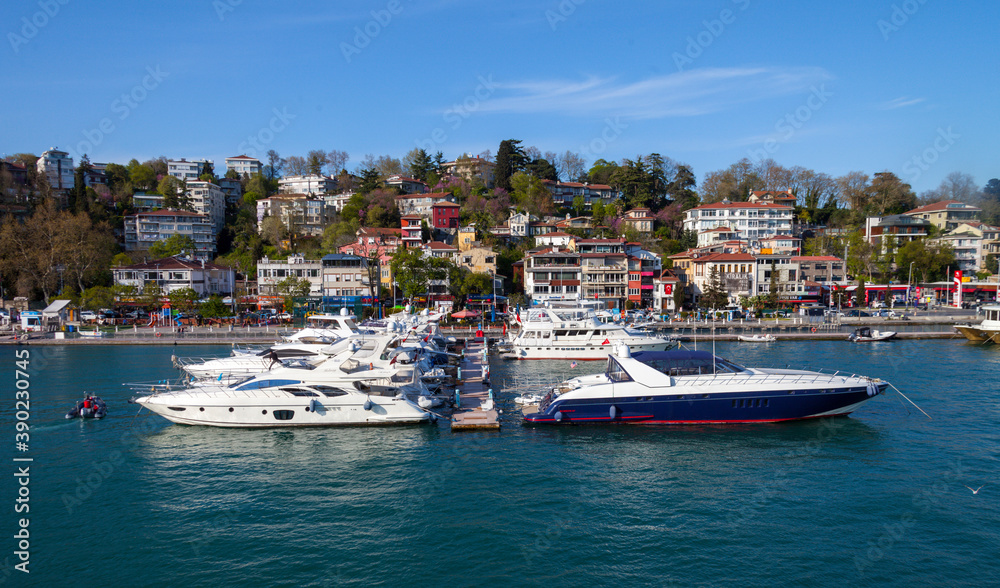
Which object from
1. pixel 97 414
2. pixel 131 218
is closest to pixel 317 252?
pixel 131 218

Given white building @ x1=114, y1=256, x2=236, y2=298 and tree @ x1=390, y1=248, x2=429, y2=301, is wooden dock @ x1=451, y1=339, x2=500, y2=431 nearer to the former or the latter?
tree @ x1=390, y1=248, x2=429, y2=301

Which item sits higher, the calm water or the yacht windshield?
the yacht windshield

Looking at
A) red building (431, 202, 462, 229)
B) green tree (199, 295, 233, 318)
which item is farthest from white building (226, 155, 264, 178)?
green tree (199, 295, 233, 318)

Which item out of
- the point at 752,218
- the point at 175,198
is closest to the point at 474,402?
the point at 752,218

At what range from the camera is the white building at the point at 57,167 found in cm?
9300

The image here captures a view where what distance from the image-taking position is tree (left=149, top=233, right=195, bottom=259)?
7181 centimetres

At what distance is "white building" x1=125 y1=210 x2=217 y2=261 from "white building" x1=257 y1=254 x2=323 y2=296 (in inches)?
731

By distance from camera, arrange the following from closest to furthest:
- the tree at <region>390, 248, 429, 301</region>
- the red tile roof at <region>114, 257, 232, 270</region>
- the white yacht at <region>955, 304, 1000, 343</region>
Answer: the white yacht at <region>955, 304, 1000, 343</region> → the tree at <region>390, 248, 429, 301</region> → the red tile roof at <region>114, 257, 232, 270</region>

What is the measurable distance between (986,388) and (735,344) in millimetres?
18960

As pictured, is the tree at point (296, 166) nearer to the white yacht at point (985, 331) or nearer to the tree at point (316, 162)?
the tree at point (316, 162)

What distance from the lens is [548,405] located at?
2345 cm

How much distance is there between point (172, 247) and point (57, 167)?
140ft

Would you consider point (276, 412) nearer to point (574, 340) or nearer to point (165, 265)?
point (574, 340)

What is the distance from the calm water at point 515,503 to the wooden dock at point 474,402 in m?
0.86
